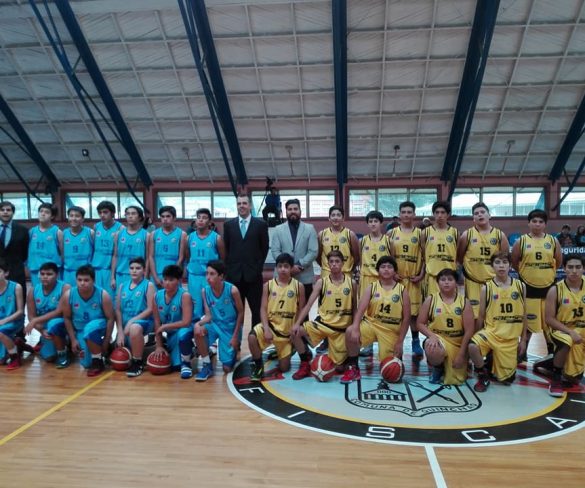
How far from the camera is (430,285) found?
4.74 metres

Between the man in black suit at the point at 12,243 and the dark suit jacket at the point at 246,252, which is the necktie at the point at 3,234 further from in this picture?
the dark suit jacket at the point at 246,252

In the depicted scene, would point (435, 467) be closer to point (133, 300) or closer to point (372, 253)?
point (372, 253)

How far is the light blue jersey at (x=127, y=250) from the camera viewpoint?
5.12m

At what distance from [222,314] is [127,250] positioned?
64.9 inches

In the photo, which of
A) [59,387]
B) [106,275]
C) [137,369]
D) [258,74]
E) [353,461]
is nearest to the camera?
[353,461]

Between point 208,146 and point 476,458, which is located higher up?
point 208,146

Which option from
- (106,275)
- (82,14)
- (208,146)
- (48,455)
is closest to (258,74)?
(208,146)

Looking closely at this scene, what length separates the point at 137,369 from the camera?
427cm

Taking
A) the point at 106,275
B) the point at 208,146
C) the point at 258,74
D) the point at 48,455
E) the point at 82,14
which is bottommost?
the point at 48,455

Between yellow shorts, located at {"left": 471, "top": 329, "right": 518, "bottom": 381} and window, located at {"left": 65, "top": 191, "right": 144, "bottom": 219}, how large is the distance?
1412cm

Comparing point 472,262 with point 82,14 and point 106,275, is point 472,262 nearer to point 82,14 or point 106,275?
point 106,275

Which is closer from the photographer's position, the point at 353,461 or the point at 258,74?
the point at 353,461

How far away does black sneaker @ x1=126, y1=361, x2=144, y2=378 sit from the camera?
4.22 m

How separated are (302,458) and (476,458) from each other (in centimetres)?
112
